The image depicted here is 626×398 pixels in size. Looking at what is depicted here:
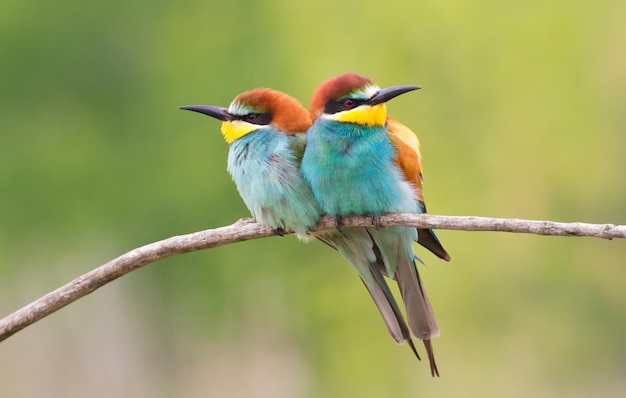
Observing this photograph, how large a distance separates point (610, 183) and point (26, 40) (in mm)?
3791

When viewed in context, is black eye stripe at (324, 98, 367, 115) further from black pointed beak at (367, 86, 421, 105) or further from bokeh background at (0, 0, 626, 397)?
bokeh background at (0, 0, 626, 397)

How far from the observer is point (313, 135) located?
2.59 m

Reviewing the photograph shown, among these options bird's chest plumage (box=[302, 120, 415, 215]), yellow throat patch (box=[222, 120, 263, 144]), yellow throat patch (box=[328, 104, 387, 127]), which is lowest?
bird's chest plumage (box=[302, 120, 415, 215])

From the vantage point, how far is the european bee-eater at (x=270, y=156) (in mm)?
2578

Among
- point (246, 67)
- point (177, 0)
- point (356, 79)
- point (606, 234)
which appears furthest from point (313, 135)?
point (177, 0)

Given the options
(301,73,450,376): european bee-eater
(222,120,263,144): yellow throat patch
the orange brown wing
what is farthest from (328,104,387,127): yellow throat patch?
(222,120,263,144): yellow throat patch

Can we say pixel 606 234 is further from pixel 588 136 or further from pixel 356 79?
pixel 588 136

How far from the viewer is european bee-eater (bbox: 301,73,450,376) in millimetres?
2561

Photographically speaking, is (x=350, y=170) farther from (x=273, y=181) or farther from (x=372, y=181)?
(x=273, y=181)

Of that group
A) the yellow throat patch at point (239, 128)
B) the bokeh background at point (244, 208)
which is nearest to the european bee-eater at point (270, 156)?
the yellow throat patch at point (239, 128)

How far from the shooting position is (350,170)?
102 inches

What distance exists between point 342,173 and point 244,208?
331 cm

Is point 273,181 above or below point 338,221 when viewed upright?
above

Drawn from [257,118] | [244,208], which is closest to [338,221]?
[257,118]
